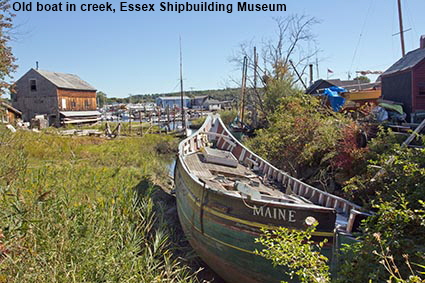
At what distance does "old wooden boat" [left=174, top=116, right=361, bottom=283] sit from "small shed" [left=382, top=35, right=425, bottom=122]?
7.11m

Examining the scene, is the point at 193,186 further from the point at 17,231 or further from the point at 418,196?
the point at 418,196

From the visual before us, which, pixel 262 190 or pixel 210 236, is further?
pixel 262 190

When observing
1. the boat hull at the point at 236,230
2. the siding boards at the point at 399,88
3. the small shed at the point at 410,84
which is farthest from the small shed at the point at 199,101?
the boat hull at the point at 236,230

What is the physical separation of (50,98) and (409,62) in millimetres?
34066

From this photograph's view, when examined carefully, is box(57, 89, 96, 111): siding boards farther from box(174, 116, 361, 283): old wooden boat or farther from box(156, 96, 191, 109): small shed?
box(156, 96, 191, 109): small shed

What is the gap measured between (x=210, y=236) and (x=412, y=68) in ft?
36.3

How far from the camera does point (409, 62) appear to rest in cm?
1395

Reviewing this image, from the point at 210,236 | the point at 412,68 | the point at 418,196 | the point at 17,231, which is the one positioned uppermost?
the point at 412,68

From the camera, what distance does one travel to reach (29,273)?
3.53 meters

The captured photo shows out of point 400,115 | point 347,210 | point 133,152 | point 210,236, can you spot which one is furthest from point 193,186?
point 133,152

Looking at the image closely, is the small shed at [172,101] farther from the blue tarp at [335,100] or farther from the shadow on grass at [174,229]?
the shadow on grass at [174,229]

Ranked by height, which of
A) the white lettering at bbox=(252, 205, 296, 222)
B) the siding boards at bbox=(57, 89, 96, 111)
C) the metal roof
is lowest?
the white lettering at bbox=(252, 205, 296, 222)

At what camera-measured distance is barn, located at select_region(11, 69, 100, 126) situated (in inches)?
1432

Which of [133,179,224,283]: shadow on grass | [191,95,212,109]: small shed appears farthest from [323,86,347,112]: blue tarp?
[191,95,212,109]: small shed
